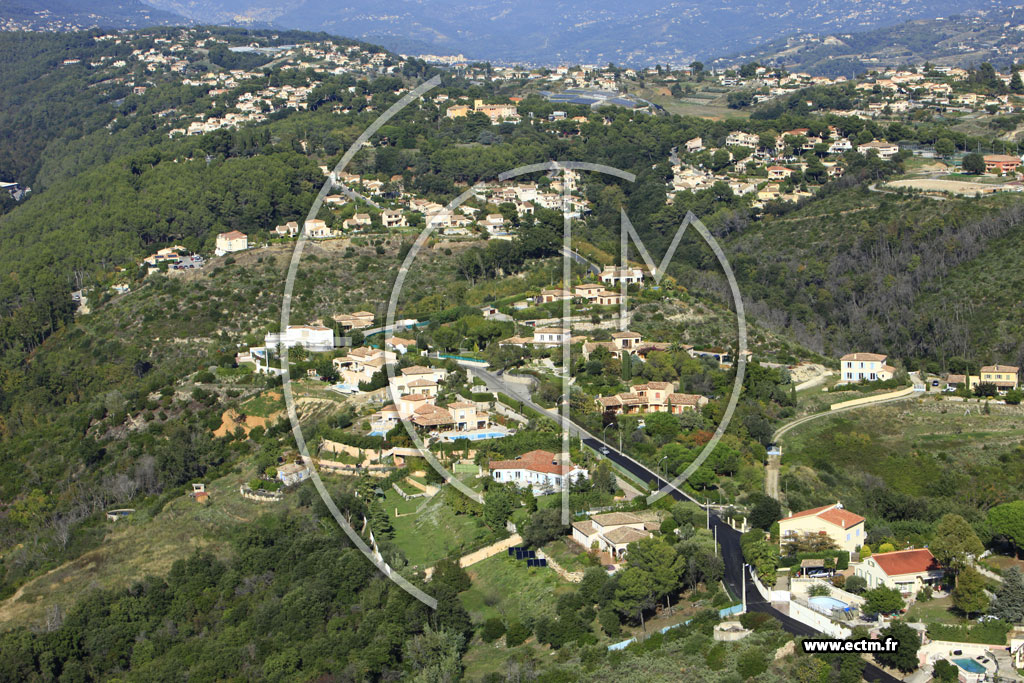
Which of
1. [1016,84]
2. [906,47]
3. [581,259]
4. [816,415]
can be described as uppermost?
[906,47]

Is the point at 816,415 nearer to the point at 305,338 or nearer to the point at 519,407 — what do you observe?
the point at 519,407

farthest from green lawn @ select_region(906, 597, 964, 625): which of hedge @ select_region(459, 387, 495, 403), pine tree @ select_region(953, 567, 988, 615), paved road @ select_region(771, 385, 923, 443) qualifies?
hedge @ select_region(459, 387, 495, 403)

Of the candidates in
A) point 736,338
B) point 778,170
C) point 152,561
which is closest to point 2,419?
point 152,561

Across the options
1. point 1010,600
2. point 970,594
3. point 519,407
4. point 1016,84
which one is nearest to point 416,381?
point 519,407

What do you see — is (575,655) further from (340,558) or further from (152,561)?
(152,561)

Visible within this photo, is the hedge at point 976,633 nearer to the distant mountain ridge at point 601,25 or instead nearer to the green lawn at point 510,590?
the green lawn at point 510,590

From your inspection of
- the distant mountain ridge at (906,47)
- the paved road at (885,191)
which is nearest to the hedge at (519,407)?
the paved road at (885,191)

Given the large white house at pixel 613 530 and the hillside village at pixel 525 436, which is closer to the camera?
the hillside village at pixel 525 436
